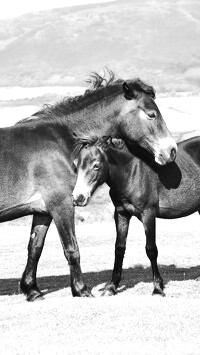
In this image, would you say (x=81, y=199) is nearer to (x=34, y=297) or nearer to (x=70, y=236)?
(x=70, y=236)

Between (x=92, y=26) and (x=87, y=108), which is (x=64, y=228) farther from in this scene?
(x=92, y=26)

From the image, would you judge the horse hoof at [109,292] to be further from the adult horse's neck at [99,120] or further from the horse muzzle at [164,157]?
the adult horse's neck at [99,120]

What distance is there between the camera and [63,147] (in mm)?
10156

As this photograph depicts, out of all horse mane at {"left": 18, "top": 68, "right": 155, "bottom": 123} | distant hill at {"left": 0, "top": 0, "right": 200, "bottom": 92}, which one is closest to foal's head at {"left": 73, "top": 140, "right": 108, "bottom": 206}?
horse mane at {"left": 18, "top": 68, "right": 155, "bottom": 123}

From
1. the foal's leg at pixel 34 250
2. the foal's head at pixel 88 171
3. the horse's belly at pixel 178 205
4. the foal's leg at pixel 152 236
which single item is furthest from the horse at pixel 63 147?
the horse's belly at pixel 178 205

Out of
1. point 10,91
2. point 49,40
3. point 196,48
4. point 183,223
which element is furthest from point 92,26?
point 183,223

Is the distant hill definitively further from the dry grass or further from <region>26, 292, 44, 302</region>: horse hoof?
<region>26, 292, 44, 302</region>: horse hoof

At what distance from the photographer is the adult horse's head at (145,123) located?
10164 mm

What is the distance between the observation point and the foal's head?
9.56 meters

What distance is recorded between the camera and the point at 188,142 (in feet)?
37.9

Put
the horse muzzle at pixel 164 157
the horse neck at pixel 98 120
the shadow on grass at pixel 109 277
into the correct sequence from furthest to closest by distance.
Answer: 1. the shadow on grass at pixel 109 277
2. the horse neck at pixel 98 120
3. the horse muzzle at pixel 164 157

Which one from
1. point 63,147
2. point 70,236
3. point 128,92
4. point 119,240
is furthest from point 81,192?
point 128,92

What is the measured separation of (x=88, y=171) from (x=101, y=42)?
157674 mm

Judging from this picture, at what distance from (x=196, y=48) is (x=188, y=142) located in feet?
462
